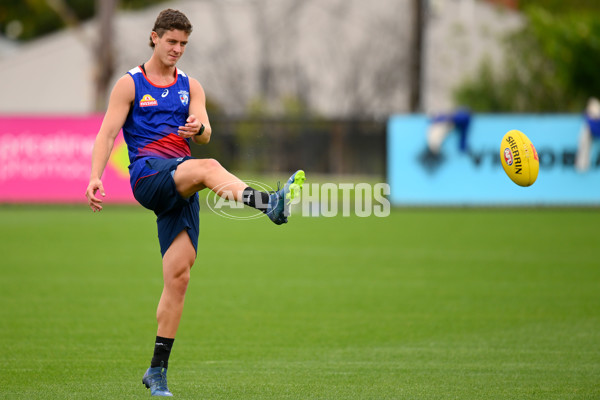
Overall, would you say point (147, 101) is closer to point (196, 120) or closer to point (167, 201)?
point (196, 120)

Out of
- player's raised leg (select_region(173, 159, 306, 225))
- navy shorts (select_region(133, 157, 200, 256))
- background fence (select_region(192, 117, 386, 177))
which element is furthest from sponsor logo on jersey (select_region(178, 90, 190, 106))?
background fence (select_region(192, 117, 386, 177))

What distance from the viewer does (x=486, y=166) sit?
1988cm

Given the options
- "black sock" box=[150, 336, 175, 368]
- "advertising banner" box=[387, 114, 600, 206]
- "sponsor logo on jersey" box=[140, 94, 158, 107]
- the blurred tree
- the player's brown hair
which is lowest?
"black sock" box=[150, 336, 175, 368]

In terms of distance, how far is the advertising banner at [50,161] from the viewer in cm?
2058

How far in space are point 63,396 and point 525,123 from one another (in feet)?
53.0

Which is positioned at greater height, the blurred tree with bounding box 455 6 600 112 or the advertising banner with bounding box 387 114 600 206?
the blurred tree with bounding box 455 6 600 112

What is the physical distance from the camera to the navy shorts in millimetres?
5496

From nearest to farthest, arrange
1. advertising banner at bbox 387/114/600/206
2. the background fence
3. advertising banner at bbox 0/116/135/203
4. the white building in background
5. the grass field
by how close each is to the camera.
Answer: the grass field
advertising banner at bbox 387/114/600/206
advertising banner at bbox 0/116/135/203
the background fence
the white building in background

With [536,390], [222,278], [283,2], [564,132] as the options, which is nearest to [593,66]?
[564,132]

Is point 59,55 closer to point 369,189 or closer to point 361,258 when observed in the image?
point 369,189

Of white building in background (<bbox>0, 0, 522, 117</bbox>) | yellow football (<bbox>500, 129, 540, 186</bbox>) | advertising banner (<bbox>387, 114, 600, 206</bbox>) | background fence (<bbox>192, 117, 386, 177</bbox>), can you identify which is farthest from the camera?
white building in background (<bbox>0, 0, 522, 117</bbox>)

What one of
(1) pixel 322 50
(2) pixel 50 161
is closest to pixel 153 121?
(2) pixel 50 161

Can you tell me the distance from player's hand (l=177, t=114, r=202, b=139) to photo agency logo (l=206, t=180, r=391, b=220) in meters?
13.9

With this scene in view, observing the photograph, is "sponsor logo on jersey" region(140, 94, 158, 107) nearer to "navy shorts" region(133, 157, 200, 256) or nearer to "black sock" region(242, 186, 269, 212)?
"navy shorts" region(133, 157, 200, 256)
